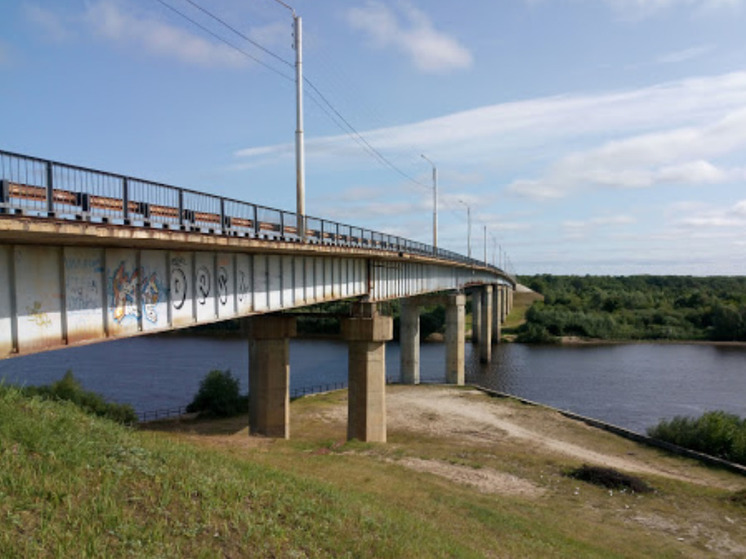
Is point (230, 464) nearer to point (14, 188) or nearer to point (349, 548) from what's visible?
point (349, 548)

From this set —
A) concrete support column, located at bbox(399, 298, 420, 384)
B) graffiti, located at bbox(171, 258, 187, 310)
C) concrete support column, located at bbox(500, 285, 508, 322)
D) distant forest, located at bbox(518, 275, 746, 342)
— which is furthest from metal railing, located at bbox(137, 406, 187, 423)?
concrete support column, located at bbox(500, 285, 508, 322)

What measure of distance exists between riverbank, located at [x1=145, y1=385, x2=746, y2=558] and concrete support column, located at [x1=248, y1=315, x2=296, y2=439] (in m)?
2.13

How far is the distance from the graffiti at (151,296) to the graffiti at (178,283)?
0.68 metres

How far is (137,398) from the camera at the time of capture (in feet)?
166

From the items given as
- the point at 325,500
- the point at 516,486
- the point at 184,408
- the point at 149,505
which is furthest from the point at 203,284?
the point at 184,408

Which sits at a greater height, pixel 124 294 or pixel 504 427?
pixel 124 294

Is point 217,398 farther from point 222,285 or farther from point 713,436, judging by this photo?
point 713,436

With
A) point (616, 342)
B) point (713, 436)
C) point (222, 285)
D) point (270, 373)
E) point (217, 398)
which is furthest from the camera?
point (616, 342)

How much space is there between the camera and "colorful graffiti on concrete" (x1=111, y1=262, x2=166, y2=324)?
1458 centimetres

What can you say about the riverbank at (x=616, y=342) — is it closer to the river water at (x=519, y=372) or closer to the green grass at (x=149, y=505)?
the river water at (x=519, y=372)

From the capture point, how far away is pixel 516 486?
2300 centimetres

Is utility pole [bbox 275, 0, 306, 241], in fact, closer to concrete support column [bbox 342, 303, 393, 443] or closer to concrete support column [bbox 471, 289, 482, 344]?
concrete support column [bbox 342, 303, 393, 443]

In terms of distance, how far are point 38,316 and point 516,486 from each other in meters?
17.4

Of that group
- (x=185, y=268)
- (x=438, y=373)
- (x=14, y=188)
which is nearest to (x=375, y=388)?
(x=185, y=268)
